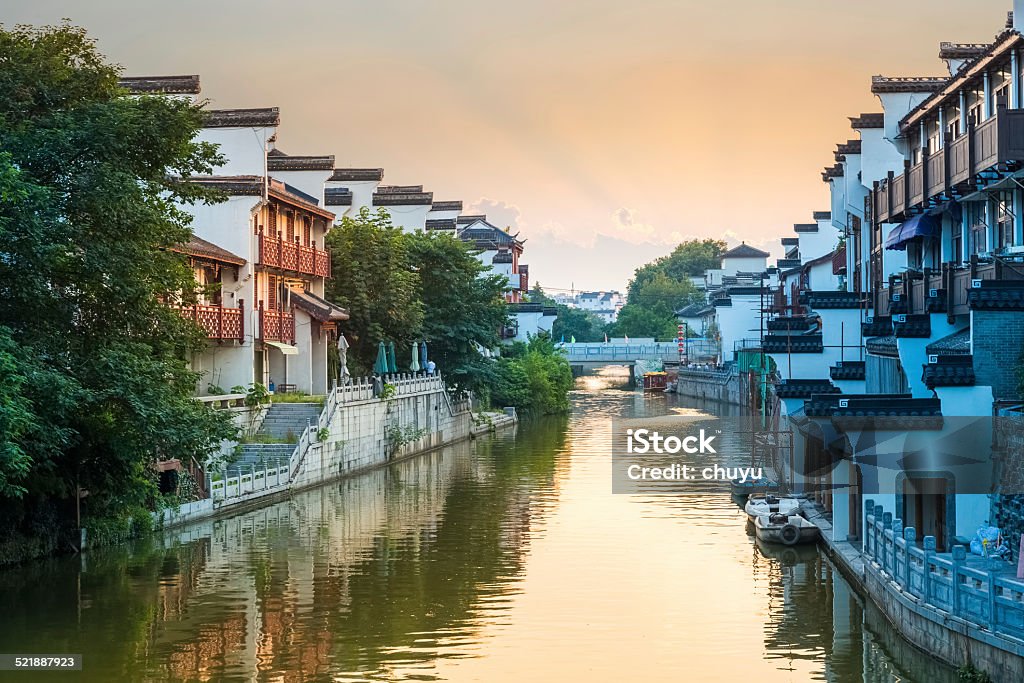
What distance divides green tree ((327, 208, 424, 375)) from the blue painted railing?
3236 centimetres

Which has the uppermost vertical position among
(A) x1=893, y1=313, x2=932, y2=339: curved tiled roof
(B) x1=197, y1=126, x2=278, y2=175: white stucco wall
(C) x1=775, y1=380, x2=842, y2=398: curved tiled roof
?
(B) x1=197, y1=126, x2=278, y2=175: white stucco wall

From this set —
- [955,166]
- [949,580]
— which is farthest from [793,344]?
[949,580]

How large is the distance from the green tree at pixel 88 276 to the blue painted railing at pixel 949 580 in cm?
1345

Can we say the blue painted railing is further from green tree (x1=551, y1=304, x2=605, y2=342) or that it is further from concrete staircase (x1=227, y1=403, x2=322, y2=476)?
green tree (x1=551, y1=304, x2=605, y2=342)

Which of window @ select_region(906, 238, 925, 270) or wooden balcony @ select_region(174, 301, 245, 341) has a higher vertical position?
window @ select_region(906, 238, 925, 270)

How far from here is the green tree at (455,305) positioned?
58.8 m

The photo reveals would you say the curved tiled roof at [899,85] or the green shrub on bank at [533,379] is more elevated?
the curved tiled roof at [899,85]

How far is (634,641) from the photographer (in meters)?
21.7

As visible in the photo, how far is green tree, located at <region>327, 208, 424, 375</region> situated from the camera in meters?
52.8

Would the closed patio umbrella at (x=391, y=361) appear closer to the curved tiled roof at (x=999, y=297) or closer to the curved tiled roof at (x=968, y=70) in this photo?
the curved tiled roof at (x=968, y=70)

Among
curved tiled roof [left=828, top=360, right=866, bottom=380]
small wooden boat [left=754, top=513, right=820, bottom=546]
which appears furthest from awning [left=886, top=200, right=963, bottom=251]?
small wooden boat [left=754, top=513, right=820, bottom=546]

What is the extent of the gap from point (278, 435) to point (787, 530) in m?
17.9

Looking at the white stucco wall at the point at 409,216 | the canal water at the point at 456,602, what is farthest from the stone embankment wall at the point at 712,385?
the canal water at the point at 456,602

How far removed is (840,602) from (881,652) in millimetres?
3826
